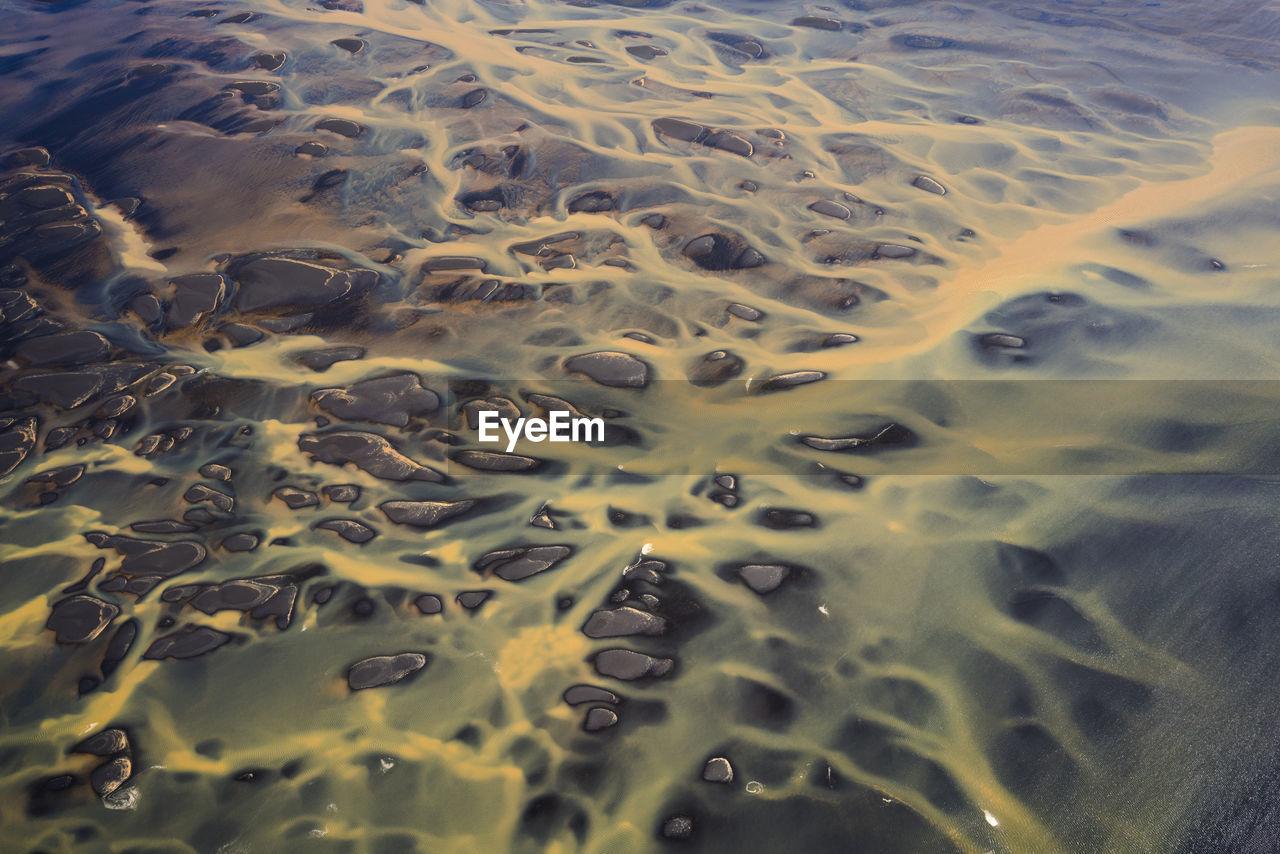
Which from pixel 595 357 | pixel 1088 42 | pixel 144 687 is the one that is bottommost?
pixel 144 687

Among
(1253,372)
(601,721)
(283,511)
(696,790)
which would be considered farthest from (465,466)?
(1253,372)

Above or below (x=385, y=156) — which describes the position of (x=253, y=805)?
below

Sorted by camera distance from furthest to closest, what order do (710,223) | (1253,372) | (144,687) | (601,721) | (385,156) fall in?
(385,156) < (710,223) < (1253,372) < (144,687) < (601,721)

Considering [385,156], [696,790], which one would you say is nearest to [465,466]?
[696,790]

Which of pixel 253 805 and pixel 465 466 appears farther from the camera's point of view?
pixel 465 466

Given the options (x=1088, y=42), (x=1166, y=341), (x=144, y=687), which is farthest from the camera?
(x=1088, y=42)

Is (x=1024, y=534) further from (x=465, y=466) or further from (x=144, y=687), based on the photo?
(x=144, y=687)
